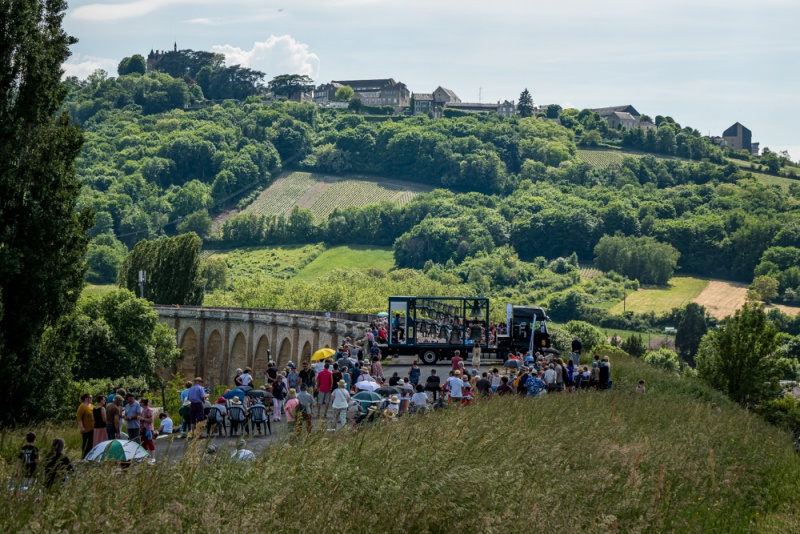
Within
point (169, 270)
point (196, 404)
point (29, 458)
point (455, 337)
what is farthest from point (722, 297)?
point (29, 458)

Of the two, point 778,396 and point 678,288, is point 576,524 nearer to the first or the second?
point 778,396

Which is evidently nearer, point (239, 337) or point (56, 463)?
point (56, 463)

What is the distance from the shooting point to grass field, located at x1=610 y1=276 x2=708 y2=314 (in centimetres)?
14688

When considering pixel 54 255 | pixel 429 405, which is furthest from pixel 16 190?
pixel 429 405

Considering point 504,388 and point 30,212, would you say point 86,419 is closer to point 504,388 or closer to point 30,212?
point 30,212

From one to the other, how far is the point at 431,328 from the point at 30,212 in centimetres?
1923

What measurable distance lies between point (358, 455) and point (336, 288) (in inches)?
3944

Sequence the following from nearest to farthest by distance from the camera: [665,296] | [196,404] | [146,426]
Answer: [146,426]
[196,404]
[665,296]

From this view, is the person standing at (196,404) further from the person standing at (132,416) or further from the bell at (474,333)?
the bell at (474,333)

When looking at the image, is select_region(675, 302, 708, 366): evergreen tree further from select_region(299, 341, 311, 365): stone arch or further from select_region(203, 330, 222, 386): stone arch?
select_region(299, 341, 311, 365): stone arch

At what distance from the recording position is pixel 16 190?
28.3m

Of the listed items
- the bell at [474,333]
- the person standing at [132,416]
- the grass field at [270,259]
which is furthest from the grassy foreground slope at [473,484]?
the grass field at [270,259]

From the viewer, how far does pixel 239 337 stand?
272 feet

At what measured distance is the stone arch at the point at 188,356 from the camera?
87.5 meters
